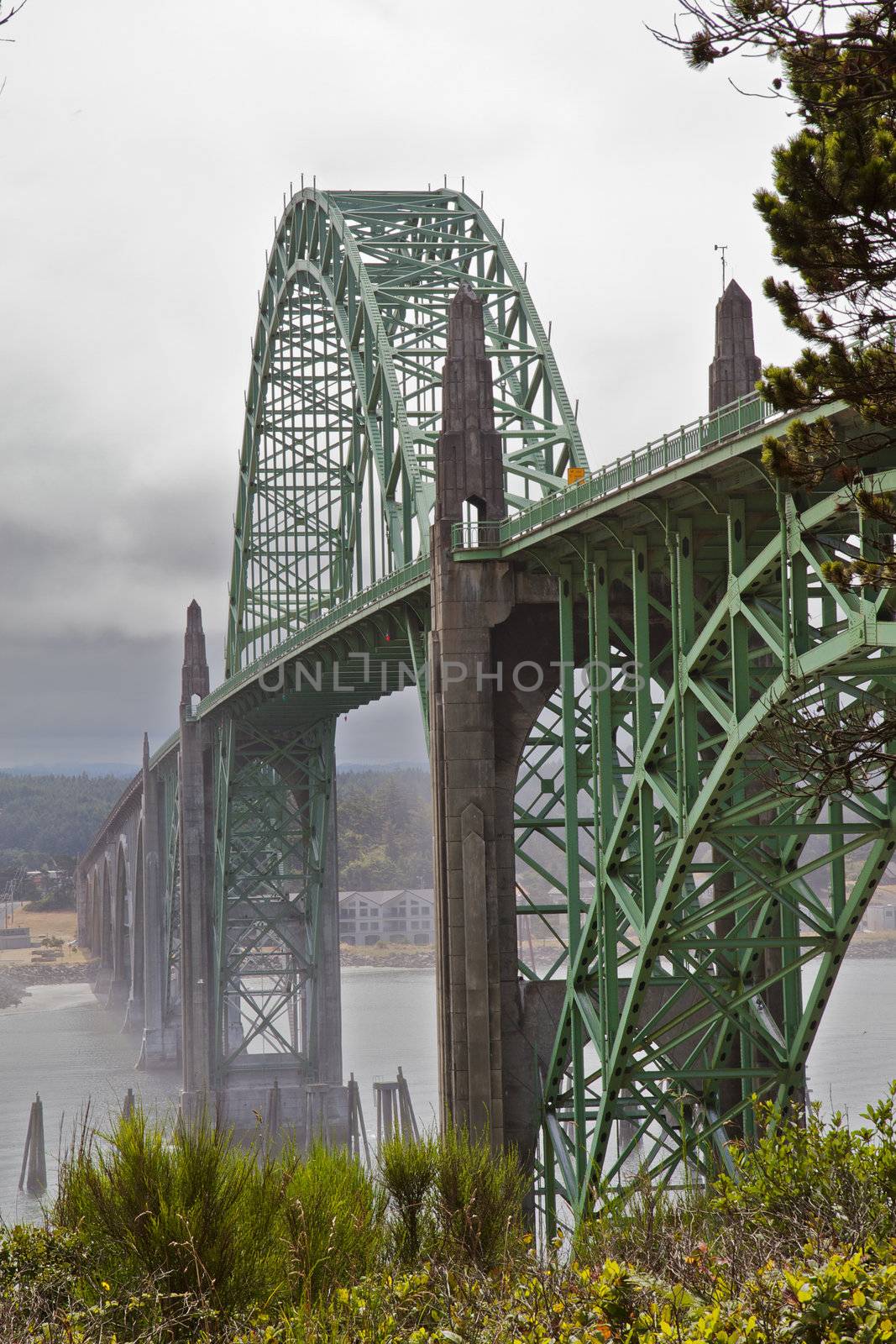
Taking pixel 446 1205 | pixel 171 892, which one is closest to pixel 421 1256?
pixel 446 1205

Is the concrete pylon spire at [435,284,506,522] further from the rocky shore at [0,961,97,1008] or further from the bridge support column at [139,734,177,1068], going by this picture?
the rocky shore at [0,961,97,1008]

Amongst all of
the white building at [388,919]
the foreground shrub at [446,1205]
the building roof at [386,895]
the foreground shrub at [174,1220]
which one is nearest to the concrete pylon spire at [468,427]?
the foreground shrub at [446,1205]

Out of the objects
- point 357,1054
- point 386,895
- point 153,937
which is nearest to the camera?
point 153,937

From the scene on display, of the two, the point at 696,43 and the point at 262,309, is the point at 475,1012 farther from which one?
the point at 262,309

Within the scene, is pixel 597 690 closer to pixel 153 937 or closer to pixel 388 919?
pixel 153 937

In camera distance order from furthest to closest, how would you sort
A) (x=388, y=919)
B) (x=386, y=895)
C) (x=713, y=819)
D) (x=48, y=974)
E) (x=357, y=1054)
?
(x=386, y=895)
(x=48, y=974)
(x=388, y=919)
(x=357, y=1054)
(x=713, y=819)
